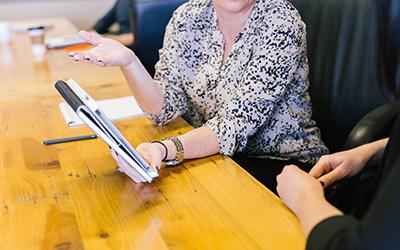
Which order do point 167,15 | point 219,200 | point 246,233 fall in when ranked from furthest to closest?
point 167,15 < point 219,200 < point 246,233

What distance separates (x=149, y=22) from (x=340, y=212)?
2095 mm

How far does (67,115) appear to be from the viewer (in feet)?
5.04

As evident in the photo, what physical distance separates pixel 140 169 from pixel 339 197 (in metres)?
0.52

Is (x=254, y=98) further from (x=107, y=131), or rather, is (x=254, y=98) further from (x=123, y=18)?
(x=123, y=18)

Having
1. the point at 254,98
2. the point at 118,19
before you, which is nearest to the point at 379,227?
the point at 254,98

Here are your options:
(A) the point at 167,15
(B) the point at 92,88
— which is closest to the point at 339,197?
(B) the point at 92,88

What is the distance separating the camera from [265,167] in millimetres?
1505

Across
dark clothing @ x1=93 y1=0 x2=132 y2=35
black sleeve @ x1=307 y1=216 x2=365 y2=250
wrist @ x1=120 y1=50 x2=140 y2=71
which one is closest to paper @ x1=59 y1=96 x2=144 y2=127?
wrist @ x1=120 y1=50 x2=140 y2=71

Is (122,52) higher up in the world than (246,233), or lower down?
higher up

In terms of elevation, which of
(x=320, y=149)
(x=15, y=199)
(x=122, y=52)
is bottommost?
(x=320, y=149)

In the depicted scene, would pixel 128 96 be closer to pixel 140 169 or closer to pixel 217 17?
pixel 217 17

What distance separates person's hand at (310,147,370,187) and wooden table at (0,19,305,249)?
0.58 ft

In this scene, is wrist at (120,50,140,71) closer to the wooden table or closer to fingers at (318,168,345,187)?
the wooden table

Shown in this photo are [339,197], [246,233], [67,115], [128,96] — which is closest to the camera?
[246,233]
